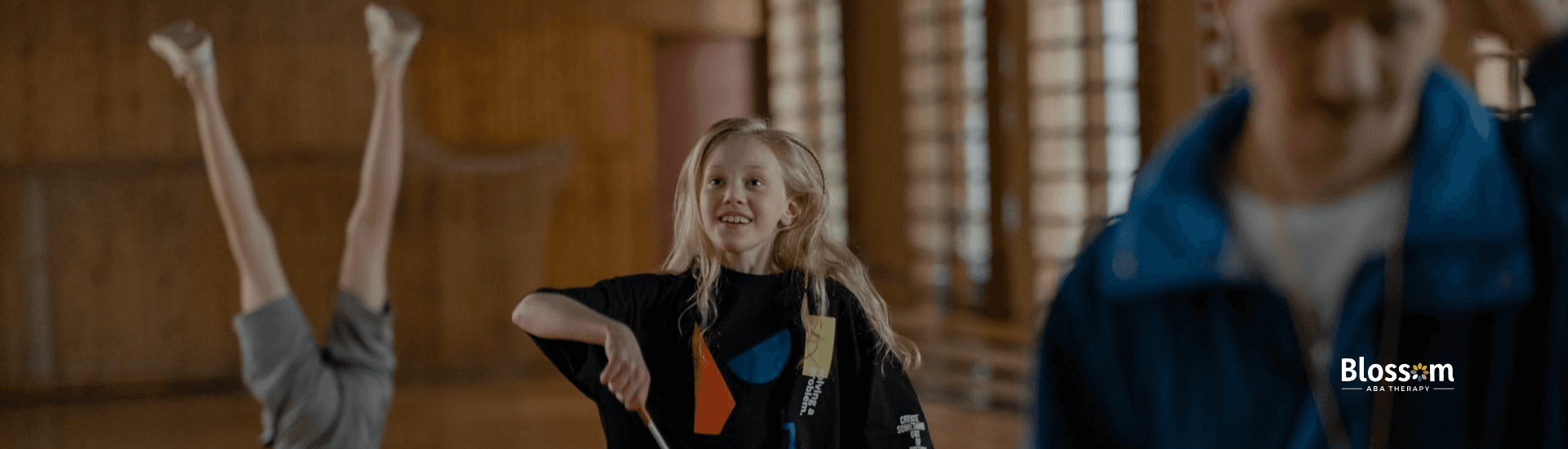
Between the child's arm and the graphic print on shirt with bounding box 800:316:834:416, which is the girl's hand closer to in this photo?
the child's arm

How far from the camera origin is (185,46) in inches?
123

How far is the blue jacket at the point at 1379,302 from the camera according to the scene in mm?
668

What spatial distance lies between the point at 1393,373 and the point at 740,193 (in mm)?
1077

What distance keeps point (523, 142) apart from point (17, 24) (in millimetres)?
2389

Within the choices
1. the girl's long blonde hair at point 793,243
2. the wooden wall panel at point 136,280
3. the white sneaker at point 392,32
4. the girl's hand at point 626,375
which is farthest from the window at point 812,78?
the girl's hand at point 626,375

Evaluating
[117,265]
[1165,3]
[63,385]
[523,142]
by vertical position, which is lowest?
[63,385]

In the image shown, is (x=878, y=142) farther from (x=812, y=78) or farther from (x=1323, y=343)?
(x=1323, y=343)

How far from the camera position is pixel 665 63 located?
28.4 ft

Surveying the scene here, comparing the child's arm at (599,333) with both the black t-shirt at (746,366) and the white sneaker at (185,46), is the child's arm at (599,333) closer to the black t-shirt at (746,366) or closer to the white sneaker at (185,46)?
the black t-shirt at (746,366)

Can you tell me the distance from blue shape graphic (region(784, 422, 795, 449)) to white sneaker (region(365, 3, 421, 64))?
5.57 ft

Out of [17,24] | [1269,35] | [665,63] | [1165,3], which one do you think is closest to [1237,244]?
[1269,35]

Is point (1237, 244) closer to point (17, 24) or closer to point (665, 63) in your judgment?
point (17, 24)

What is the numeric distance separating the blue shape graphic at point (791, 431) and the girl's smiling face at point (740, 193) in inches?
8.3

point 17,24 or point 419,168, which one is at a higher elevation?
point 17,24
